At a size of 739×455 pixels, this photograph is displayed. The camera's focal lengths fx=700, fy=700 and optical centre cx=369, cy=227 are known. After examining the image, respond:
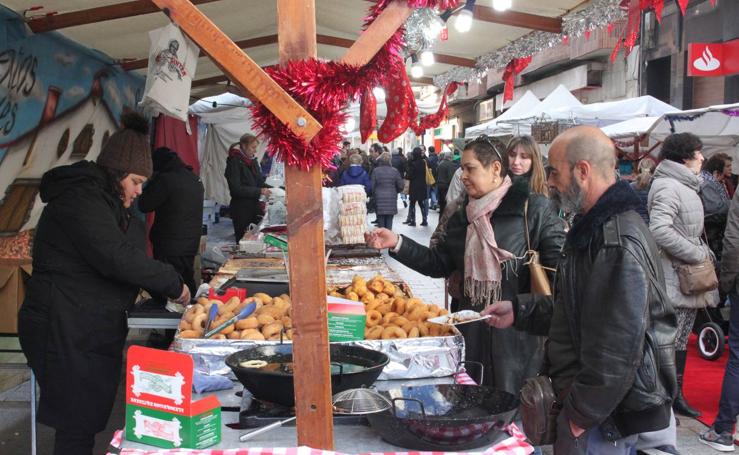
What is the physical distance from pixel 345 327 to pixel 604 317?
109cm

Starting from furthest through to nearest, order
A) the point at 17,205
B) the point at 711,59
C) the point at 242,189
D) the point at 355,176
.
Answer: the point at 355,176 < the point at 711,59 < the point at 242,189 < the point at 17,205

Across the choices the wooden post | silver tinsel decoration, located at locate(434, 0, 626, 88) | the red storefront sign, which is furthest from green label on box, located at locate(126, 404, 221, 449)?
the red storefront sign

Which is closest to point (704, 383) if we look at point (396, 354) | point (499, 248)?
point (499, 248)

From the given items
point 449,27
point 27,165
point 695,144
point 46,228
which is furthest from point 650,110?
point 46,228

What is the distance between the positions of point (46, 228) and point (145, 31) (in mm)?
3785

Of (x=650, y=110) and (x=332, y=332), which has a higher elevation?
(x=650, y=110)

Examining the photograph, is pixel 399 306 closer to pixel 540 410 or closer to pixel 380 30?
pixel 540 410

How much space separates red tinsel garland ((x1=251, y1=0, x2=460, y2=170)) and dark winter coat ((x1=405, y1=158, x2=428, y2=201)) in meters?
15.3

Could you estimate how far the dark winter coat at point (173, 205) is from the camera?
5984 millimetres

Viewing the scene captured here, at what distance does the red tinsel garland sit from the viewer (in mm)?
1958

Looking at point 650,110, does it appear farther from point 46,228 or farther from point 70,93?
point 46,228

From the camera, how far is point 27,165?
587 cm

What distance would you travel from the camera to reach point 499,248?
11.9 ft

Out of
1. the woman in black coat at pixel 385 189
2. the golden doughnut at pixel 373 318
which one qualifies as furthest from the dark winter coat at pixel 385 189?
the golden doughnut at pixel 373 318
